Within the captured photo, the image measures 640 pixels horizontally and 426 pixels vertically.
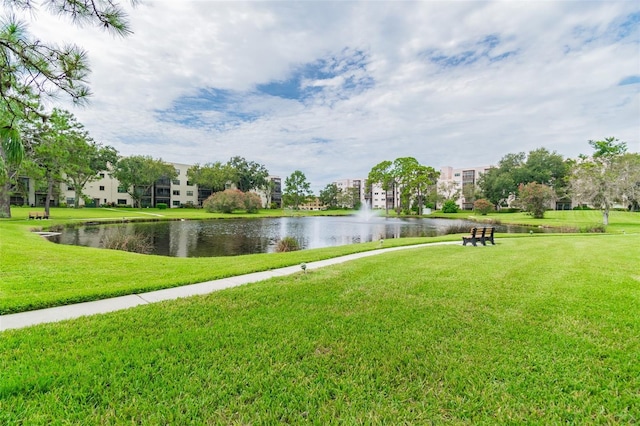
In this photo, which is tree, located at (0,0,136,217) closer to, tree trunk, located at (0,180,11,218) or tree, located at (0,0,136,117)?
tree, located at (0,0,136,117)

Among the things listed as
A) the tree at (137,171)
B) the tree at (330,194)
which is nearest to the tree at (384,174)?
the tree at (330,194)

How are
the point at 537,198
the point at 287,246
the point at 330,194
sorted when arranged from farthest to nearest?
the point at 330,194 < the point at 537,198 < the point at 287,246

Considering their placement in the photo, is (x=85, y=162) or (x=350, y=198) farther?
(x=350, y=198)

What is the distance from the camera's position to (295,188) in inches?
2918

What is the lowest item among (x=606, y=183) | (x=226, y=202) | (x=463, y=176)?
(x=226, y=202)

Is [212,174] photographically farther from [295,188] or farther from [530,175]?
[530,175]

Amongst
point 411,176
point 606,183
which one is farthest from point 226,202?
point 606,183

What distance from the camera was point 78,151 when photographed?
28109 millimetres

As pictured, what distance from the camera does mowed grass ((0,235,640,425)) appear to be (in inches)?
88.4

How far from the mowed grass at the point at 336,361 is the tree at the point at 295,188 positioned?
69601 millimetres

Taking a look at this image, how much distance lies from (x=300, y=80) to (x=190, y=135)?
73.6ft

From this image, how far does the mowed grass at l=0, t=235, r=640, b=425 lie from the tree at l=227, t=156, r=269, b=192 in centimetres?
6454

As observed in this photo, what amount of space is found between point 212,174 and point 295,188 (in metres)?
22.0

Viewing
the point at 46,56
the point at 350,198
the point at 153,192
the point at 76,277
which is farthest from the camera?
the point at 350,198
